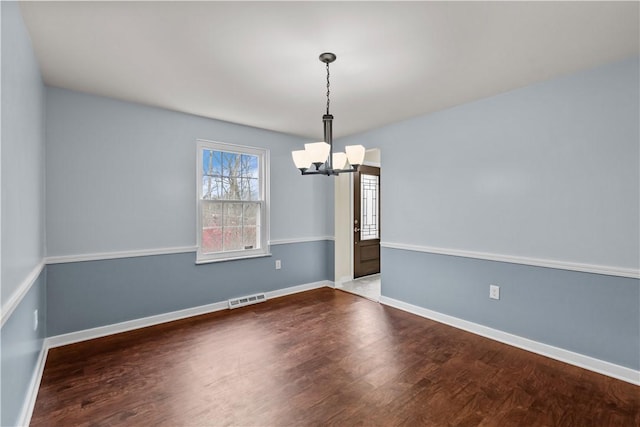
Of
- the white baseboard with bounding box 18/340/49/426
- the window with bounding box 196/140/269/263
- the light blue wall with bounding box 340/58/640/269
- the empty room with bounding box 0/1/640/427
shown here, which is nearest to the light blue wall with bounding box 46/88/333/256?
the empty room with bounding box 0/1/640/427

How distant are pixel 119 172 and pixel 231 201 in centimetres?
127

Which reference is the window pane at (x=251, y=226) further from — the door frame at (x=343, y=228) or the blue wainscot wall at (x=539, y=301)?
the blue wainscot wall at (x=539, y=301)

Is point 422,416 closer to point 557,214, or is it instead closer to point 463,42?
point 557,214

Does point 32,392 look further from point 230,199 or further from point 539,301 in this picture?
point 539,301

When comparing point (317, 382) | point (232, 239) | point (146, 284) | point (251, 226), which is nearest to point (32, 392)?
point (146, 284)

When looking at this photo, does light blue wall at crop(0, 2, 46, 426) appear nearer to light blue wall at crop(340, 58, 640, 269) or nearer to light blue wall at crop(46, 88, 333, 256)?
light blue wall at crop(46, 88, 333, 256)

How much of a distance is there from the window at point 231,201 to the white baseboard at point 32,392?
1.58 meters

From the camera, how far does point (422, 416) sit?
193cm

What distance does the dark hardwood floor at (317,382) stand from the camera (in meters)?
1.93

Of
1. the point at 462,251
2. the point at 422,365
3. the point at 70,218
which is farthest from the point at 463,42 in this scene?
the point at 70,218

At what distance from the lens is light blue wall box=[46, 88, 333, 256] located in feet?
9.53

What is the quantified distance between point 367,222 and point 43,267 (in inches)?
171

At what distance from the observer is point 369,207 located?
18.4 feet

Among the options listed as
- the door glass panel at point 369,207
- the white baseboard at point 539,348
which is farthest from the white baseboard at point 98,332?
the white baseboard at point 539,348
